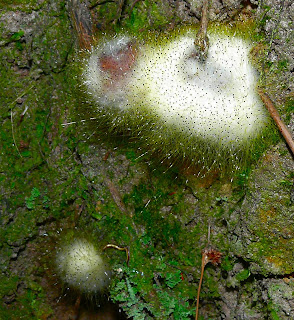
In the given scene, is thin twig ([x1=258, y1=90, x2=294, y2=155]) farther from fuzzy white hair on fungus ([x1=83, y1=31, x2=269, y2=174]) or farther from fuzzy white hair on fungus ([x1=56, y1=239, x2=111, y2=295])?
fuzzy white hair on fungus ([x1=56, y1=239, x2=111, y2=295])

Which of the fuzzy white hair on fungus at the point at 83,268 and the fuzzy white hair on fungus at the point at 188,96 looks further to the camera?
the fuzzy white hair on fungus at the point at 83,268

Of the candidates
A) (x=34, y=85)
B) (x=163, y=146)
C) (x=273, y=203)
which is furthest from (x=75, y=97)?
(x=273, y=203)

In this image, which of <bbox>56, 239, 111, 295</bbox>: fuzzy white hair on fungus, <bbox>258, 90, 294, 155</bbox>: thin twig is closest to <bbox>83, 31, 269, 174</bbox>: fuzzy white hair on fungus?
<bbox>258, 90, 294, 155</bbox>: thin twig

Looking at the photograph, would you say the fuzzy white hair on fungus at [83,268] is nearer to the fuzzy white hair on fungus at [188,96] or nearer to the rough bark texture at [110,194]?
the rough bark texture at [110,194]

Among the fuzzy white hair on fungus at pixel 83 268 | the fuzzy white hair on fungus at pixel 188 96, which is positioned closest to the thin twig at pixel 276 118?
the fuzzy white hair on fungus at pixel 188 96

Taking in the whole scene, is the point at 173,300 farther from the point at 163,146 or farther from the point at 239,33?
the point at 239,33

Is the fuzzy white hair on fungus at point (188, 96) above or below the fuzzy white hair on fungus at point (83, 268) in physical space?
above
